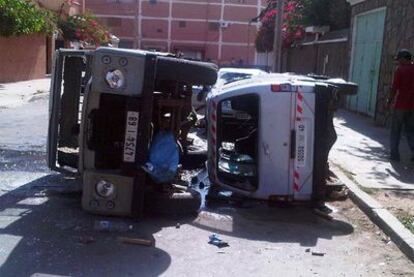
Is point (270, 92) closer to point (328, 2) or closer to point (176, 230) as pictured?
point (176, 230)

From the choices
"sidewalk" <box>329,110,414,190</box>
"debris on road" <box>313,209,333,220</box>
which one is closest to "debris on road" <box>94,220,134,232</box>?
"debris on road" <box>313,209,333,220</box>

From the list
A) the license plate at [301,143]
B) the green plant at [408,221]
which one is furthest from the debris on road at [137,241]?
the green plant at [408,221]

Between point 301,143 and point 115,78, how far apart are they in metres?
2.18

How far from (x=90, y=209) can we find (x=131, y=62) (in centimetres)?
156

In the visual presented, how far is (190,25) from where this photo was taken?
65.8 metres

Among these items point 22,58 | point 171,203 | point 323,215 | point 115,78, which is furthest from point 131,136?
point 22,58

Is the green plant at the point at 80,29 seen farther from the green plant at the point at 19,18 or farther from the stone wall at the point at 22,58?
the green plant at the point at 19,18

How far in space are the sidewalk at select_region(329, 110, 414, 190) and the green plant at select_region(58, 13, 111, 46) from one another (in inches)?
926

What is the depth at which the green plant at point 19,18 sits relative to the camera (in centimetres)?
2322

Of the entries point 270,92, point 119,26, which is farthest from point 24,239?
point 119,26

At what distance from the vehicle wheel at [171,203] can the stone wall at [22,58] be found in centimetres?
2065

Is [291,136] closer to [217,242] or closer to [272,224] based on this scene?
[272,224]

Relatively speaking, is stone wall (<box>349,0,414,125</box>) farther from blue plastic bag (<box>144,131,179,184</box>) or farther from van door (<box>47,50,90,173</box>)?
blue plastic bag (<box>144,131,179,184</box>)

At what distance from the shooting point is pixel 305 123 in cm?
647
